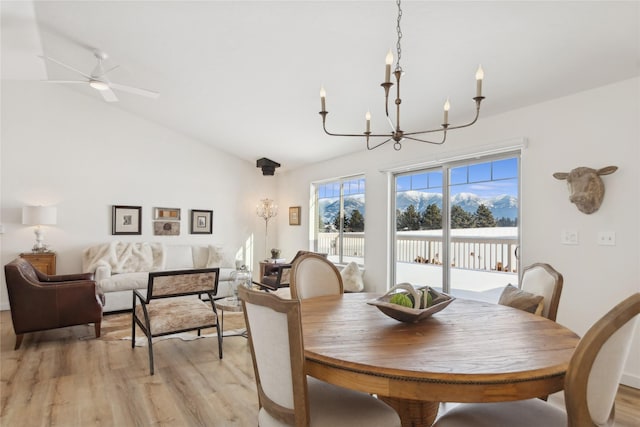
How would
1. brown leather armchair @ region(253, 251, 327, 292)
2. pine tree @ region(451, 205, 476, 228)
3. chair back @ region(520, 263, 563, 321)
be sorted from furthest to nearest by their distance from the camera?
1. brown leather armchair @ region(253, 251, 327, 292)
2. pine tree @ region(451, 205, 476, 228)
3. chair back @ region(520, 263, 563, 321)

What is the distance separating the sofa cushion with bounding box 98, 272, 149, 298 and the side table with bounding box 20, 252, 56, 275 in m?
0.85

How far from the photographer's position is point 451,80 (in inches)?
120

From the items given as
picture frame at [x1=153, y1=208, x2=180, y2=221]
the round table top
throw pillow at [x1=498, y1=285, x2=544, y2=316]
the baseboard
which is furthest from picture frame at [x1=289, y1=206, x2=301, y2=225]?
the baseboard

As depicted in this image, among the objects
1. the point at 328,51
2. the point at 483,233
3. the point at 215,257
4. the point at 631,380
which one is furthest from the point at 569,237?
the point at 215,257

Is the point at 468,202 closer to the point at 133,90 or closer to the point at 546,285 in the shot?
the point at 546,285

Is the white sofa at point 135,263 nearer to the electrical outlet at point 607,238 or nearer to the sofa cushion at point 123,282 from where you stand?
the sofa cushion at point 123,282

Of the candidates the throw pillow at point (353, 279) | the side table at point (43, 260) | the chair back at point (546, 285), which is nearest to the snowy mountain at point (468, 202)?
the throw pillow at point (353, 279)

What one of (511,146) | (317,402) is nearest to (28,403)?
(317,402)

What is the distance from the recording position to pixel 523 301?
6.82 feet

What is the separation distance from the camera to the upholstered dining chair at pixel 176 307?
2992 mm

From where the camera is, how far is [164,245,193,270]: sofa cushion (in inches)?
228

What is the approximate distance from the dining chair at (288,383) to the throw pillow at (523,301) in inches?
44.7

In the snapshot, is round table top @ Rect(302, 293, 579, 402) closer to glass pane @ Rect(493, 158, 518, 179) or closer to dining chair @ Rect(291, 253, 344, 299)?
dining chair @ Rect(291, 253, 344, 299)

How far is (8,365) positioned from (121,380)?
43.7 inches
